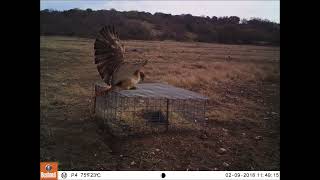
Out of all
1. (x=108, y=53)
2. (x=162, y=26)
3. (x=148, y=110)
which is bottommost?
(x=148, y=110)

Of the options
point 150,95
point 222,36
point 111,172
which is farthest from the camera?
point 222,36

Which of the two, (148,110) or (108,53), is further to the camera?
(148,110)

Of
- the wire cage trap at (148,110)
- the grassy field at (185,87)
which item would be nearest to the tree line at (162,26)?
the grassy field at (185,87)

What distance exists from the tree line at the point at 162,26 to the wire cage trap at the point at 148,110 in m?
0.37

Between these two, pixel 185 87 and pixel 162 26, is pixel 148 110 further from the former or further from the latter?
pixel 162 26

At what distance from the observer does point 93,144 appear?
9.52 ft

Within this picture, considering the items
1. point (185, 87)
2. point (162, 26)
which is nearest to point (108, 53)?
point (162, 26)

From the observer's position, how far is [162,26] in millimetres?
3154

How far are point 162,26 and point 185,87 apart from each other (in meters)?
0.44
